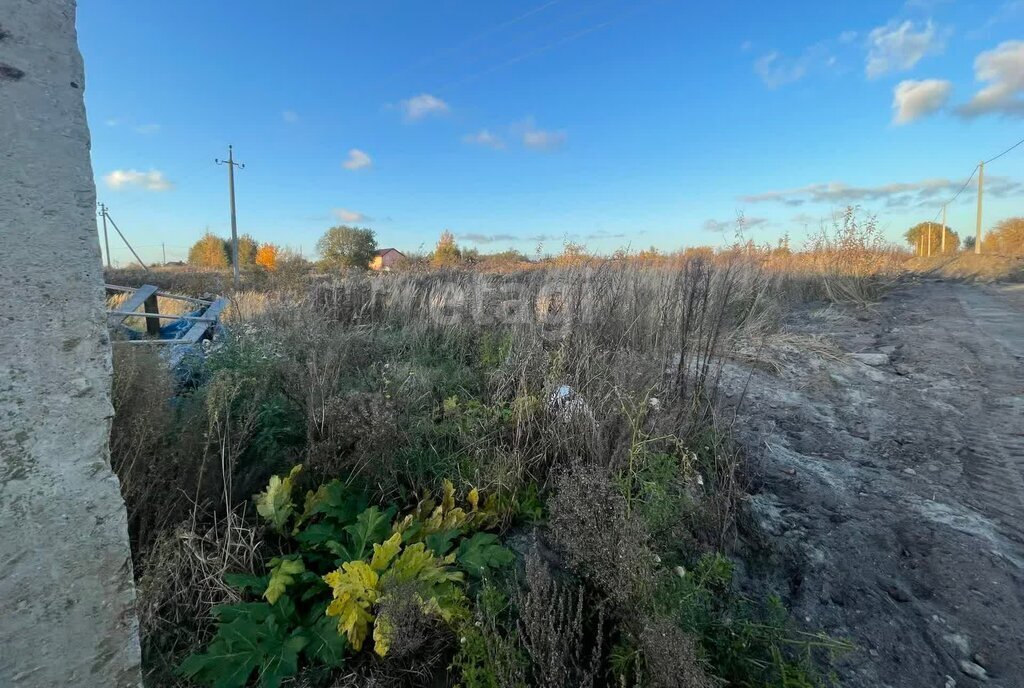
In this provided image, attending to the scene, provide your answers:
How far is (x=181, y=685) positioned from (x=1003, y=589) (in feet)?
11.0

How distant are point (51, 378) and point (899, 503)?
3843mm

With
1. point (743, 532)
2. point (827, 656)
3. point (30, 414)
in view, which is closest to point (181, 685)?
point (30, 414)

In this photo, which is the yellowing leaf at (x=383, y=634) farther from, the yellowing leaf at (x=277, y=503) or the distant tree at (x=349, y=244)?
the distant tree at (x=349, y=244)

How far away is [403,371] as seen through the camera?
3658mm

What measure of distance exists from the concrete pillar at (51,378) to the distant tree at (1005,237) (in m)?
37.6

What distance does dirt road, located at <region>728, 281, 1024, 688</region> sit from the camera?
1910 mm

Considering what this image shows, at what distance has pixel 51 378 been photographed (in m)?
1.23

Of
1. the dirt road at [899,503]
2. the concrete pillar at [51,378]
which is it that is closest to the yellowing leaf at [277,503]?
the concrete pillar at [51,378]

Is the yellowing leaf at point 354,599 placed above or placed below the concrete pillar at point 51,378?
below

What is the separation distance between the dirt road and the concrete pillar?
2.45m

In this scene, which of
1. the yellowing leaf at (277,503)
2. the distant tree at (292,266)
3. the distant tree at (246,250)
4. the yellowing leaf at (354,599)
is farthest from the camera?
the distant tree at (246,250)

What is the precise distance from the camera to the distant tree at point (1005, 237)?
27516mm

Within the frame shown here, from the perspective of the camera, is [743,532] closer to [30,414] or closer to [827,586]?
[827,586]

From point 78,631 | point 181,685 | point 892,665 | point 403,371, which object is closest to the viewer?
point 78,631
